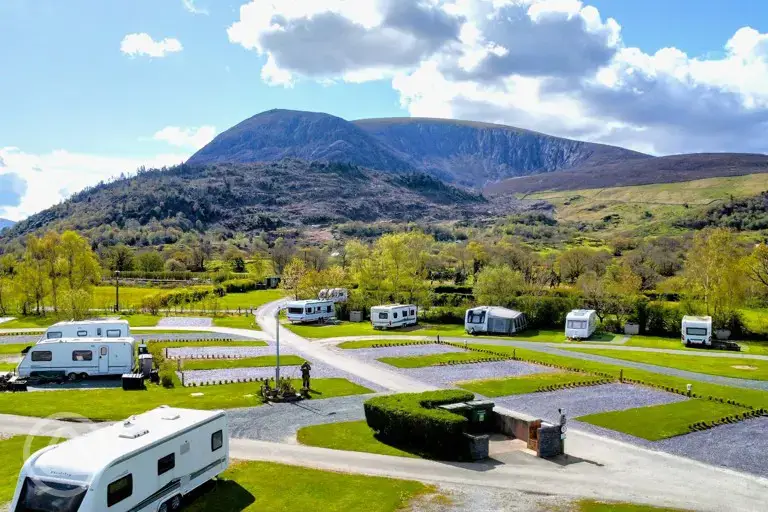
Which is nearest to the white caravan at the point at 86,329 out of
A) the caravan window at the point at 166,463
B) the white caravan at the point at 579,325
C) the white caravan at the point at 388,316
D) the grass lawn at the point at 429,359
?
the grass lawn at the point at 429,359

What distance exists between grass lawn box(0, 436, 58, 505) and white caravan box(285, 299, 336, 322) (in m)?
40.2

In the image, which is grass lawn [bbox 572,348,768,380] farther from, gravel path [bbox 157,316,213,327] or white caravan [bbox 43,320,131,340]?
gravel path [bbox 157,316,213,327]

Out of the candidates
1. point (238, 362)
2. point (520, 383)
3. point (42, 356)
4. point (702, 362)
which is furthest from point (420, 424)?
point (702, 362)

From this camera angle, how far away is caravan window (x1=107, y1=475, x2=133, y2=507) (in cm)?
1412

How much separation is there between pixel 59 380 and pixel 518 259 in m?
74.4

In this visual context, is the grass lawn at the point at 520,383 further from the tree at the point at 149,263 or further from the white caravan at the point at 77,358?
the tree at the point at 149,263

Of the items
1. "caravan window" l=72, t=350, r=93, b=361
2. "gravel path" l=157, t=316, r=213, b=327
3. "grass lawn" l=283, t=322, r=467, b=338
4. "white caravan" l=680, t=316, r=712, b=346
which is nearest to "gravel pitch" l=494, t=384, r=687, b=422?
"white caravan" l=680, t=316, r=712, b=346

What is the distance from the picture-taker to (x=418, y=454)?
22859mm

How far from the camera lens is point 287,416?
2736cm

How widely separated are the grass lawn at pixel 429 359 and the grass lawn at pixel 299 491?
2096cm

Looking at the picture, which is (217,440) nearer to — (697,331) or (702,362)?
(702,362)

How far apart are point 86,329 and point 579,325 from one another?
135 feet

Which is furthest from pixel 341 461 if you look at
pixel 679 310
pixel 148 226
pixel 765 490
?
pixel 148 226

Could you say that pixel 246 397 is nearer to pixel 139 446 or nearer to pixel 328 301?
pixel 139 446
